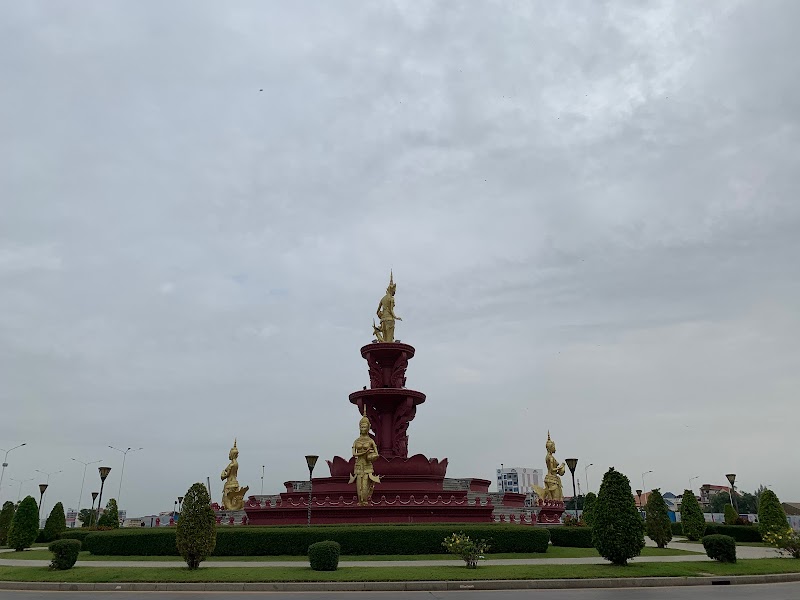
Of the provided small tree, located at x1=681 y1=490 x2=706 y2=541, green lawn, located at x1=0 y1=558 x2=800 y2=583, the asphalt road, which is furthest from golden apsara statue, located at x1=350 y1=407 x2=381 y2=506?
small tree, located at x1=681 y1=490 x2=706 y2=541

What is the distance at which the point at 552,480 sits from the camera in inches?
1307

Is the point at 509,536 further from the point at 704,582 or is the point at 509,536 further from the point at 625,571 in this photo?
the point at 704,582

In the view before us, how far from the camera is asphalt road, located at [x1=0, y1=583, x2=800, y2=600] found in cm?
1349

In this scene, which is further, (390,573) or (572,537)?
(572,537)

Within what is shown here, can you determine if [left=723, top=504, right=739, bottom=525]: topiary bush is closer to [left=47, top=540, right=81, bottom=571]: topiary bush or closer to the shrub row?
the shrub row

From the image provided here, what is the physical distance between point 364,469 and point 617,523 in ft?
41.5

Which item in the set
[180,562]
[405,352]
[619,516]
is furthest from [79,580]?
[405,352]

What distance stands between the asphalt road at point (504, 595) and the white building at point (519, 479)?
14070 centimetres

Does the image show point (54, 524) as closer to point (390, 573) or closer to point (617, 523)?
point (390, 573)

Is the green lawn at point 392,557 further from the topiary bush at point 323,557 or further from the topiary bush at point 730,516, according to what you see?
the topiary bush at point 730,516

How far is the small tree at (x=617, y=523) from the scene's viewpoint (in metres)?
17.5

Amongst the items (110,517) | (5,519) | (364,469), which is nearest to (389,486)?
(364,469)

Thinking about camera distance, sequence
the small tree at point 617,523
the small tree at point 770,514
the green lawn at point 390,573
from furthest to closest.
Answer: the small tree at point 770,514 → the small tree at point 617,523 → the green lawn at point 390,573

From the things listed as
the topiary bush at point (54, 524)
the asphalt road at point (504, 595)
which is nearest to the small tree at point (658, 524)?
the asphalt road at point (504, 595)
